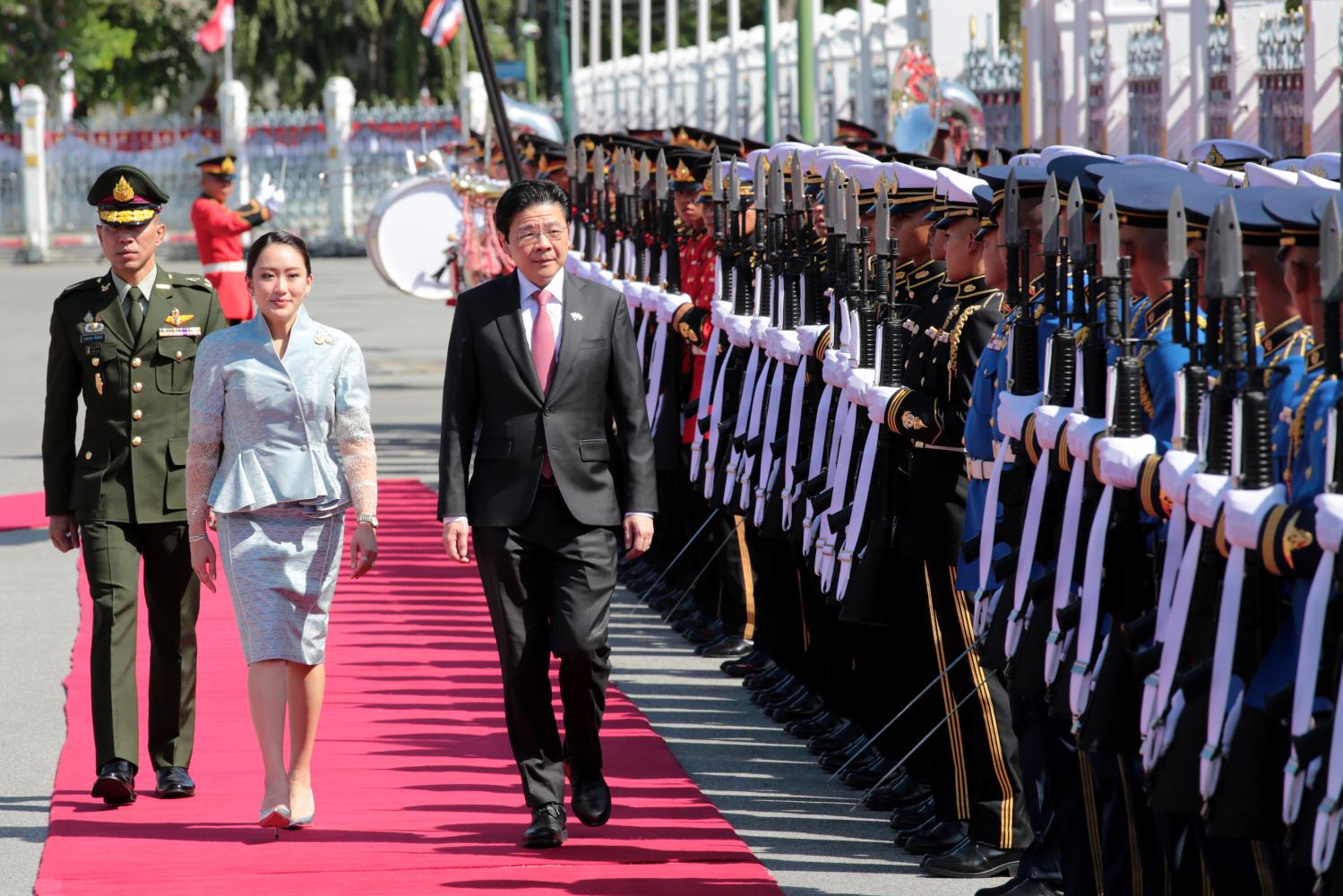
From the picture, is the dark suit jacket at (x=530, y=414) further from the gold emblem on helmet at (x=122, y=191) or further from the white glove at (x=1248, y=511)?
the white glove at (x=1248, y=511)

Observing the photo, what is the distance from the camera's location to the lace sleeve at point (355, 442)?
19.7ft

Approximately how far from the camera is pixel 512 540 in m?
5.89

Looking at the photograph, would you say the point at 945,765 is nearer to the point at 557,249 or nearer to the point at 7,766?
the point at 557,249

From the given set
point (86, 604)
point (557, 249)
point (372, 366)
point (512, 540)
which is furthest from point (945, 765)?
point (372, 366)

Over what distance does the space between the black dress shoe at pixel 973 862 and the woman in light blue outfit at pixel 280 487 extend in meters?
1.57

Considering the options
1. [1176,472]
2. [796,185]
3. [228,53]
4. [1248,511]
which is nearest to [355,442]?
[796,185]

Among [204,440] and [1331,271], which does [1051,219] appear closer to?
[1331,271]

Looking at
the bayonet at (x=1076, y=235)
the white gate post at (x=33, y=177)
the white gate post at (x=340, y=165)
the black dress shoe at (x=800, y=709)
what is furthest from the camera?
the white gate post at (x=340, y=165)

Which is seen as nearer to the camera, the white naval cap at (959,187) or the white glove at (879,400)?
the white glove at (879,400)

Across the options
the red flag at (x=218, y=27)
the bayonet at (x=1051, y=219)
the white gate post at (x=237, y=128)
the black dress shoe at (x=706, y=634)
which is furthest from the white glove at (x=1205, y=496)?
the red flag at (x=218, y=27)

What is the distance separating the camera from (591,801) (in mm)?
5992

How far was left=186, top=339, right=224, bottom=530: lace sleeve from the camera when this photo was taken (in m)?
5.99

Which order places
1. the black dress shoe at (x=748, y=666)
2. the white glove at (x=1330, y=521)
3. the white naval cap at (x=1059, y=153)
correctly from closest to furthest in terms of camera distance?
the white glove at (x=1330, y=521), the white naval cap at (x=1059, y=153), the black dress shoe at (x=748, y=666)

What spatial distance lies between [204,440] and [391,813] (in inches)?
44.1
